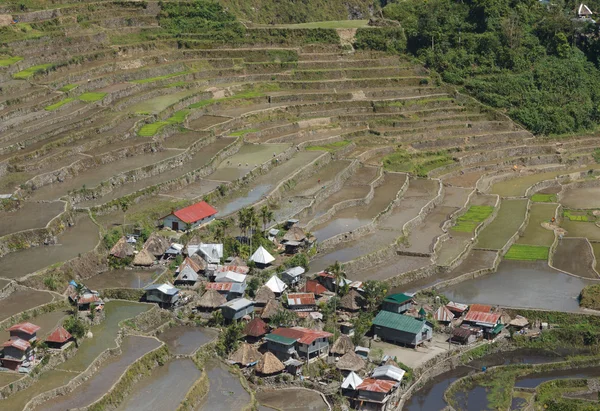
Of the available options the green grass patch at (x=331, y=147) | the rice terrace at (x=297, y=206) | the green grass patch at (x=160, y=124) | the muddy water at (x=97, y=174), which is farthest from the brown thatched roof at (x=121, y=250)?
the green grass patch at (x=331, y=147)

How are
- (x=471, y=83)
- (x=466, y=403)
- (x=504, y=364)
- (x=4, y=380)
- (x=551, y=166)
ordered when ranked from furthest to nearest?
(x=471, y=83) → (x=551, y=166) → (x=504, y=364) → (x=466, y=403) → (x=4, y=380)

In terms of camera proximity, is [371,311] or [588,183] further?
[588,183]

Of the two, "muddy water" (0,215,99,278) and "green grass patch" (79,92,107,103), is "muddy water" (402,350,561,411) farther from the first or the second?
"green grass patch" (79,92,107,103)

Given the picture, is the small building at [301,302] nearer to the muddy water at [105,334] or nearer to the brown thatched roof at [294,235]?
the brown thatched roof at [294,235]

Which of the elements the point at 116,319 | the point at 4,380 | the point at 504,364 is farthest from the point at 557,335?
the point at 4,380

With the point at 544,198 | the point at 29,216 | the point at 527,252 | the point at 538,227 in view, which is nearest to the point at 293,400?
the point at 29,216

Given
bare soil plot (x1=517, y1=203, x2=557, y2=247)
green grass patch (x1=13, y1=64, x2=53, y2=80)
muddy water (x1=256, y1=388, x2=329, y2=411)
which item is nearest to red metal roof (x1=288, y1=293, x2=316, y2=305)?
muddy water (x1=256, y1=388, x2=329, y2=411)

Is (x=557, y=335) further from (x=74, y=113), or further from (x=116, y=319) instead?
(x=74, y=113)
